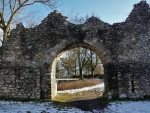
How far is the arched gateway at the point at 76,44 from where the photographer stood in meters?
10.9

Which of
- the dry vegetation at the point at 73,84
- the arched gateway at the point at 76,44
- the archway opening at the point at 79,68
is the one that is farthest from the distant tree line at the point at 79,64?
the arched gateway at the point at 76,44

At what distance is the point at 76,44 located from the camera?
1169cm

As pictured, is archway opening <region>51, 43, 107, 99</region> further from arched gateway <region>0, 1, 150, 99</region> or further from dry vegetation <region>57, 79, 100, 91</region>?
arched gateway <region>0, 1, 150, 99</region>

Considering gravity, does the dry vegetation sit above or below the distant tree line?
below

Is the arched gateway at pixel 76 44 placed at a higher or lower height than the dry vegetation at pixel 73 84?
higher

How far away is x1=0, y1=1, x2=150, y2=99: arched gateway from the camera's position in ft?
35.6

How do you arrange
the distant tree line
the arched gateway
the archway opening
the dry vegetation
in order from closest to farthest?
1. the arched gateway
2. the dry vegetation
3. the archway opening
4. the distant tree line

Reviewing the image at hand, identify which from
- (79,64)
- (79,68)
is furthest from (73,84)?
(79,68)

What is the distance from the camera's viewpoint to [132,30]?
37.4ft

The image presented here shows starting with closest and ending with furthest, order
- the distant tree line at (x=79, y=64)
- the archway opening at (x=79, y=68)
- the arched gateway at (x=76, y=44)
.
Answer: the arched gateway at (x=76, y=44) < the archway opening at (x=79, y=68) < the distant tree line at (x=79, y=64)

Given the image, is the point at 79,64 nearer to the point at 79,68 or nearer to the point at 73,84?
the point at 79,68

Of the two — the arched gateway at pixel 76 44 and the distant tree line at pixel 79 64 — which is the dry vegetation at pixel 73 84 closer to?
the distant tree line at pixel 79 64

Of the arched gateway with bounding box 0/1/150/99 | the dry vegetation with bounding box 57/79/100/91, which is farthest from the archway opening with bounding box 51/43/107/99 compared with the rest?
the arched gateway with bounding box 0/1/150/99

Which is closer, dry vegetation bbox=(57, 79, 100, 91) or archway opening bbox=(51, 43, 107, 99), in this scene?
dry vegetation bbox=(57, 79, 100, 91)
